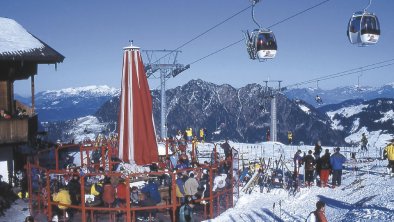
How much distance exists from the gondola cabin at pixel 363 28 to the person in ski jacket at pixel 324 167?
4.43 m

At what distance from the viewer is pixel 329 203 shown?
46.5ft

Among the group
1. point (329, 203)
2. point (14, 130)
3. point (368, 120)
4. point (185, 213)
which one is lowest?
point (329, 203)

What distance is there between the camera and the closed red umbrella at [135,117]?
11.4 m

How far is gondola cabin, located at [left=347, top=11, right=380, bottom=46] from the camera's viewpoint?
1396 cm

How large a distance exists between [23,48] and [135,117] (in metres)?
10.6

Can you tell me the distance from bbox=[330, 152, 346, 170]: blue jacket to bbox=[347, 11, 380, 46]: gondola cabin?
168 inches

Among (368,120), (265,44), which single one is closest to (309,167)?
(265,44)

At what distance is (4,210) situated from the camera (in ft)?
48.5

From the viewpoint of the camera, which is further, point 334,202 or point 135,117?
point 334,202

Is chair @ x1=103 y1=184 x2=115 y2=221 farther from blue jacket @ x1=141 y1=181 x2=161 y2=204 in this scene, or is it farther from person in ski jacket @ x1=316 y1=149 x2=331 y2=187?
person in ski jacket @ x1=316 y1=149 x2=331 y2=187

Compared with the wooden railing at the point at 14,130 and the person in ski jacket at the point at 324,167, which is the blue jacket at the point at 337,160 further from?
the wooden railing at the point at 14,130

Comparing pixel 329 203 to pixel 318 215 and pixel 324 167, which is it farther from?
pixel 318 215

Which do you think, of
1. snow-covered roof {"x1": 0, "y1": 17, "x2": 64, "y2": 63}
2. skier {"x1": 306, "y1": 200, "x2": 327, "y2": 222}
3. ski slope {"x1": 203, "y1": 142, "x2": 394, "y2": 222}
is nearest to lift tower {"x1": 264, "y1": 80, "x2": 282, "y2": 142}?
ski slope {"x1": 203, "y1": 142, "x2": 394, "y2": 222}

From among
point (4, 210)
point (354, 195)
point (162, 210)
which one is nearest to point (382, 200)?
point (354, 195)
